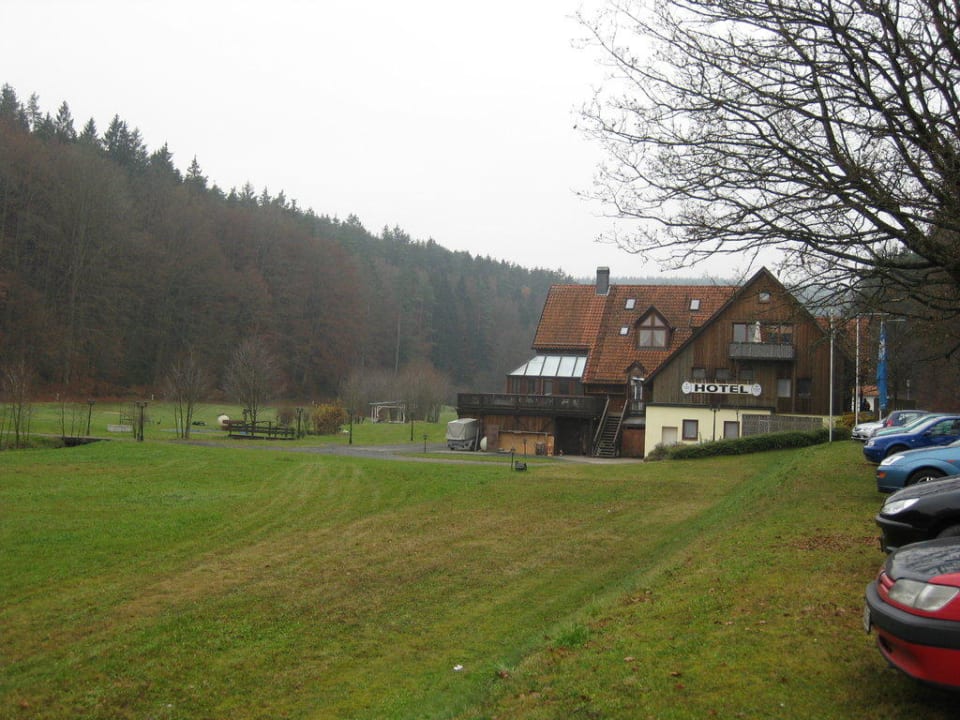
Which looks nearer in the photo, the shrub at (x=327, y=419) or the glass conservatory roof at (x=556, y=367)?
the glass conservatory roof at (x=556, y=367)

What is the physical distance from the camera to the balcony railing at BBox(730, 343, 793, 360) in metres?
43.2

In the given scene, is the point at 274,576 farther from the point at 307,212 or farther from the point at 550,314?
the point at 307,212

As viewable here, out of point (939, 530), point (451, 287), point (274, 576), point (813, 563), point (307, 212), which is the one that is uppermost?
point (307, 212)

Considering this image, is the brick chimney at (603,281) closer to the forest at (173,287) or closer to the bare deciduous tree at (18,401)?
the forest at (173,287)

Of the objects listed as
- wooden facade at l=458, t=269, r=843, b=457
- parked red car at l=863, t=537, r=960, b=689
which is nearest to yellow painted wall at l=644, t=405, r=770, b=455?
wooden facade at l=458, t=269, r=843, b=457

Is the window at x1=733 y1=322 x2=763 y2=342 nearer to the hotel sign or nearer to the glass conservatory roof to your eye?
the hotel sign

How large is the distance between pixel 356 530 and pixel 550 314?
4165cm

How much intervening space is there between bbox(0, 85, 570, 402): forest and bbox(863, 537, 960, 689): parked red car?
162 feet

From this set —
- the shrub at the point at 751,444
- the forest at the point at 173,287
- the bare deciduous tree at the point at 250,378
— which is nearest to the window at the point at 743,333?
the shrub at the point at 751,444

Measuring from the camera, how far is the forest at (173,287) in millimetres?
63344

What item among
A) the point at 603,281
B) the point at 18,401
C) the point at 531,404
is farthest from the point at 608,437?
the point at 18,401

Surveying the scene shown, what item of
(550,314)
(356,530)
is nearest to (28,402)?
(356,530)

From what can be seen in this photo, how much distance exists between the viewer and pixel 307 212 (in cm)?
12375

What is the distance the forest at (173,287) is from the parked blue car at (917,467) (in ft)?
148
